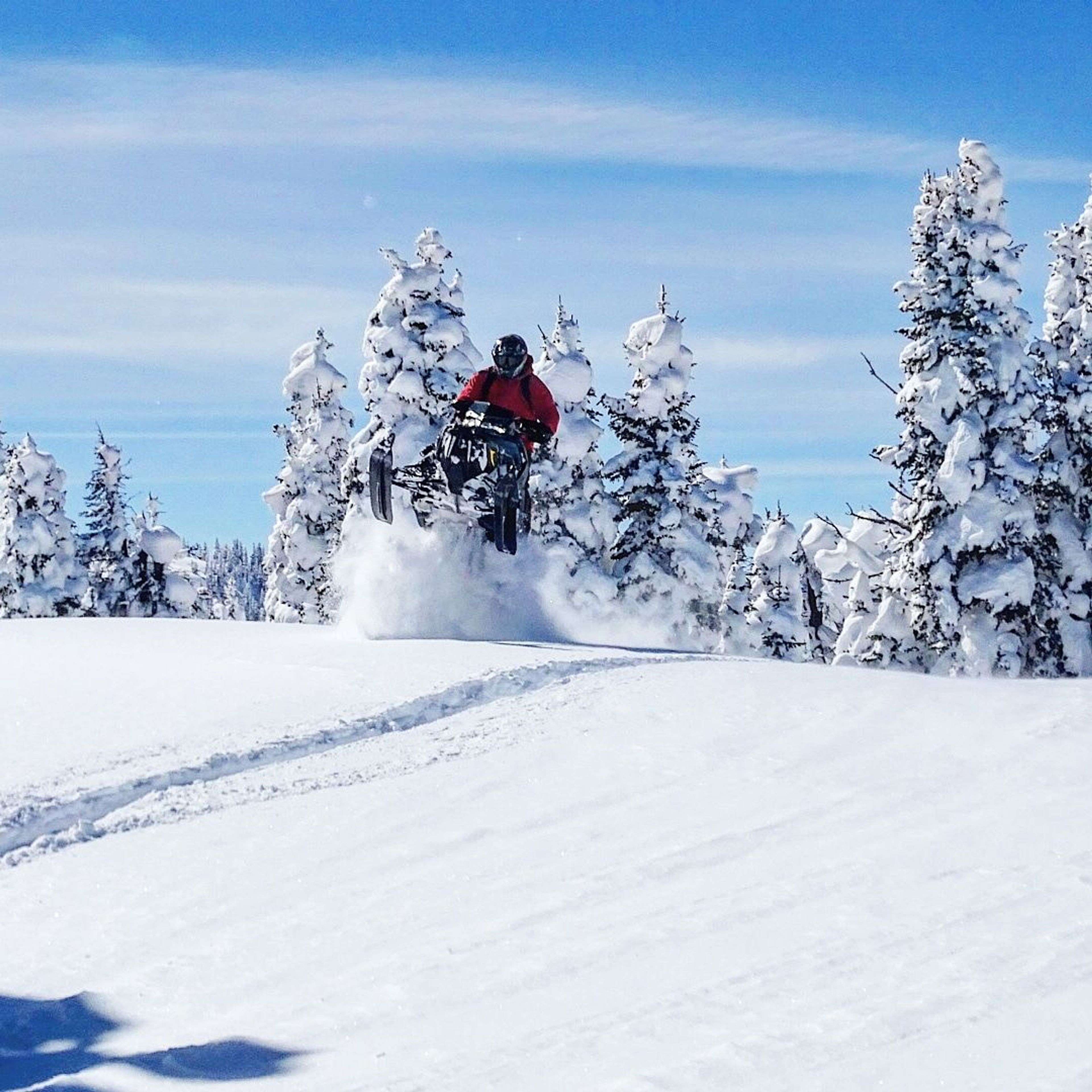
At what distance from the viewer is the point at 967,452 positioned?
2075cm

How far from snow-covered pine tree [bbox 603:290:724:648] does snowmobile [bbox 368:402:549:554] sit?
37.2 feet

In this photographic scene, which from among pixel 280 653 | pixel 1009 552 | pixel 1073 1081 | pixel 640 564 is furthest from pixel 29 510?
pixel 1073 1081

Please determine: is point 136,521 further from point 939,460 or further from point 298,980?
point 298,980

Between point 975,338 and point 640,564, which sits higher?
point 975,338

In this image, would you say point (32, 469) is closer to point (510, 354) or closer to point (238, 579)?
point (510, 354)

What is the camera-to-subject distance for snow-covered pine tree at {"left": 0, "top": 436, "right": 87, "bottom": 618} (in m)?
35.6

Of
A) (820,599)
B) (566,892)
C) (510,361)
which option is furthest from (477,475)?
(820,599)

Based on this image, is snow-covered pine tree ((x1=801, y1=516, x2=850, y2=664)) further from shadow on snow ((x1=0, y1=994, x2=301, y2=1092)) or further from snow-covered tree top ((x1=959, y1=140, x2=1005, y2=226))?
shadow on snow ((x1=0, y1=994, x2=301, y2=1092))

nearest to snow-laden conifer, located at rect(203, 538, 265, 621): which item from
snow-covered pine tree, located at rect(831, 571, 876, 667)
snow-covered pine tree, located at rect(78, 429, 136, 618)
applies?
snow-covered pine tree, located at rect(78, 429, 136, 618)

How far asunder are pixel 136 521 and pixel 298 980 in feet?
116

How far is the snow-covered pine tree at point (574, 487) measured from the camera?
87.2ft

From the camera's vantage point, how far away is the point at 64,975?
518cm

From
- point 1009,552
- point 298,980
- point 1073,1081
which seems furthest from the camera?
point 1009,552

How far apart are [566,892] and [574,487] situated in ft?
72.0
